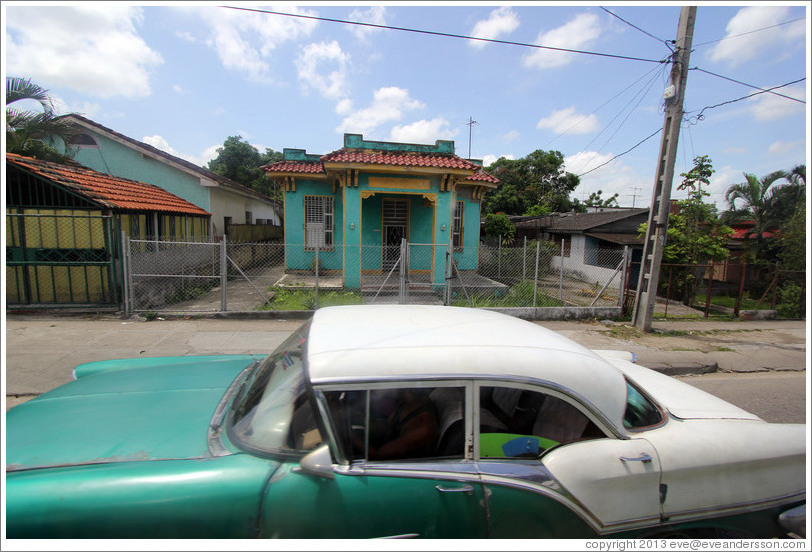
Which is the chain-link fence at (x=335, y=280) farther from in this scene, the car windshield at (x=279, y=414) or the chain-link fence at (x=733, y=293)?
the car windshield at (x=279, y=414)

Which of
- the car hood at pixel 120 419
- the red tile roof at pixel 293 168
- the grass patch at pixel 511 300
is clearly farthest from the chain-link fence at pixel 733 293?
the red tile roof at pixel 293 168

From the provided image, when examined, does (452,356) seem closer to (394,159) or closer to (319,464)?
(319,464)

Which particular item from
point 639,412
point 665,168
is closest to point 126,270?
point 639,412

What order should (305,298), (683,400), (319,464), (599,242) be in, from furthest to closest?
1. (599,242)
2. (305,298)
3. (683,400)
4. (319,464)

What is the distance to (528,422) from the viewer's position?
6.51ft

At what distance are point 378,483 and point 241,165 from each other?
34152 millimetres

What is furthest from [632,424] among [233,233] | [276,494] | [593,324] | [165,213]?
[233,233]

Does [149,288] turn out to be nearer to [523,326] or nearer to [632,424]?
[523,326]

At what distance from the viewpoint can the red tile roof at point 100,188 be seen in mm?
8016

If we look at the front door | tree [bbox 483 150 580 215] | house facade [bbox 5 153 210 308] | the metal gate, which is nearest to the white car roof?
house facade [bbox 5 153 210 308]

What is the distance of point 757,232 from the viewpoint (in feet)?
51.0

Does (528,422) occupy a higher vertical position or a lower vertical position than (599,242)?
lower

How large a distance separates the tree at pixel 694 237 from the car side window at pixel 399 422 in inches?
513

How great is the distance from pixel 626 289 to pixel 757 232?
35.8 feet
